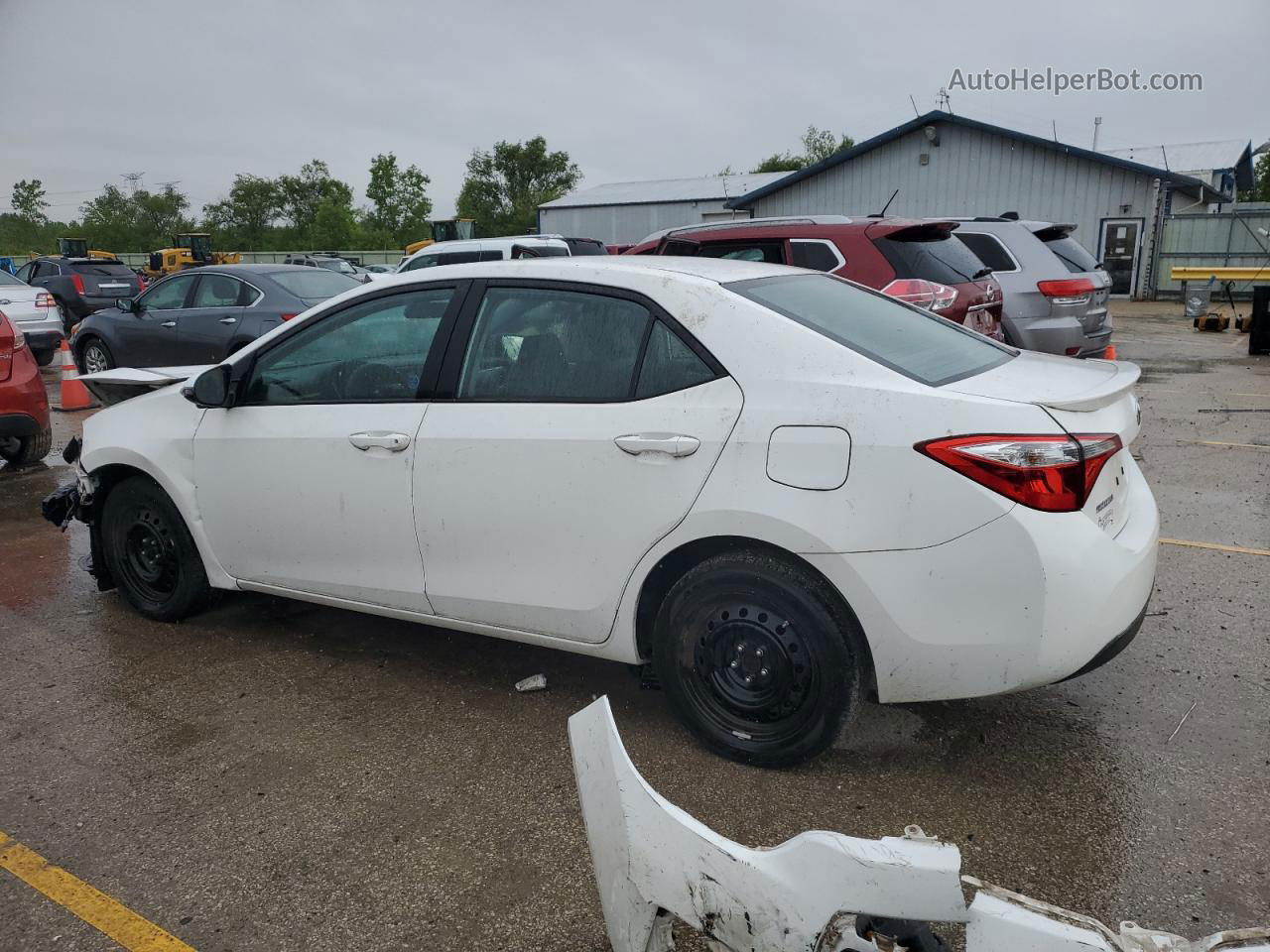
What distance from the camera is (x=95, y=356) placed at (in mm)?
11961

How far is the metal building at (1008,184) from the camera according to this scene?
84.8 feet

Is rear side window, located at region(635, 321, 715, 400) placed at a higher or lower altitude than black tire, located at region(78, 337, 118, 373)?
higher

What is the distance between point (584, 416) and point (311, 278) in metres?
8.31

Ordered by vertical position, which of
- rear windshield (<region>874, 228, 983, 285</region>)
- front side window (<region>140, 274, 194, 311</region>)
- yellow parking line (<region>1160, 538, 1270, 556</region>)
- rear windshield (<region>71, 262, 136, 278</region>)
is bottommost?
yellow parking line (<region>1160, 538, 1270, 556</region>)

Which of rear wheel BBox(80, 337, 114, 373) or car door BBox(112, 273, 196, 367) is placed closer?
car door BBox(112, 273, 196, 367)

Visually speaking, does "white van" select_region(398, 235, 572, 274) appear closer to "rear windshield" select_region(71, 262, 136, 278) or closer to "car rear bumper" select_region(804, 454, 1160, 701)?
"rear windshield" select_region(71, 262, 136, 278)

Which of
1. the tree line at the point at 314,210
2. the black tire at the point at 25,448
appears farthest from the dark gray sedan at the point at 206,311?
the tree line at the point at 314,210

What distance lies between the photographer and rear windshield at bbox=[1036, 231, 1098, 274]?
33.6 feet

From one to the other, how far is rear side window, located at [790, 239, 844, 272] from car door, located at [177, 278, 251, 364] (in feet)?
19.8

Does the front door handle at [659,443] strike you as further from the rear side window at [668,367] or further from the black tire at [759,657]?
the black tire at [759,657]

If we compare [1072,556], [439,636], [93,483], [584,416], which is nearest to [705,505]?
[584,416]

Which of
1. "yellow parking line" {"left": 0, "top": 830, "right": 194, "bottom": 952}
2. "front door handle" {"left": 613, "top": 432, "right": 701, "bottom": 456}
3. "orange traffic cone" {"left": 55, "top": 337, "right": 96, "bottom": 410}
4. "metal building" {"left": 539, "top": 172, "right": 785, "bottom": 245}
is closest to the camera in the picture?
"yellow parking line" {"left": 0, "top": 830, "right": 194, "bottom": 952}

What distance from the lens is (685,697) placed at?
325 cm

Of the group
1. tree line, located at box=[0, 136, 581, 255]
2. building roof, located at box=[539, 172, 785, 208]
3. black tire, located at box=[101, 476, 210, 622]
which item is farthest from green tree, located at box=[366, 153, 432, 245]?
black tire, located at box=[101, 476, 210, 622]
